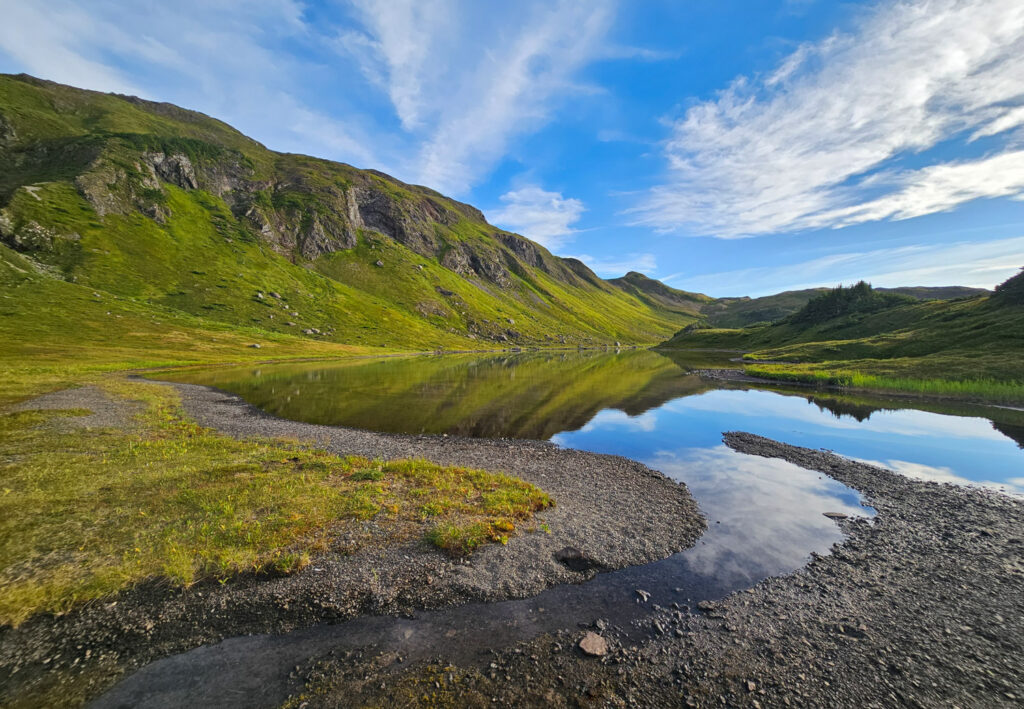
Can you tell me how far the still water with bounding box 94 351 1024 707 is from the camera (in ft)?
32.7

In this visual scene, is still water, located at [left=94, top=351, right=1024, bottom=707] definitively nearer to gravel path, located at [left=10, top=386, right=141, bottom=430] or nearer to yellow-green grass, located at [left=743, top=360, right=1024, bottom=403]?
yellow-green grass, located at [left=743, top=360, right=1024, bottom=403]

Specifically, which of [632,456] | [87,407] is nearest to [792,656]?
[632,456]

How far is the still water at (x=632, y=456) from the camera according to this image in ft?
32.7

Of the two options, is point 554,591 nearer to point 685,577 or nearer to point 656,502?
point 685,577

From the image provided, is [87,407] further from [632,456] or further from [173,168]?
[173,168]

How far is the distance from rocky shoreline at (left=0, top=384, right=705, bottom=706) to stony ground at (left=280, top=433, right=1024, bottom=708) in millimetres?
2419

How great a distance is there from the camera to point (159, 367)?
71188mm

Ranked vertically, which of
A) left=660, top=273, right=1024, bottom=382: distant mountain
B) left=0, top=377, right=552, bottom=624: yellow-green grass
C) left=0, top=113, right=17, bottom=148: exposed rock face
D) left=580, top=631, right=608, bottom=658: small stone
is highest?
left=0, top=113, right=17, bottom=148: exposed rock face

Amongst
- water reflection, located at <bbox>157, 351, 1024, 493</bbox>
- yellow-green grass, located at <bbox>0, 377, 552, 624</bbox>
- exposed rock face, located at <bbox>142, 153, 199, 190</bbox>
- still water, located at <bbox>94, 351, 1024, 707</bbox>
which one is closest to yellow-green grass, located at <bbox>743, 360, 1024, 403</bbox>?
water reflection, located at <bbox>157, 351, 1024, 493</bbox>

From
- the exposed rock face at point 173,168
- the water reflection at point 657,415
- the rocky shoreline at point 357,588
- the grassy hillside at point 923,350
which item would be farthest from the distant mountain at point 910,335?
the exposed rock face at point 173,168

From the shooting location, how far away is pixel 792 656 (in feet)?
33.2

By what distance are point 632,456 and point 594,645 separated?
19453mm

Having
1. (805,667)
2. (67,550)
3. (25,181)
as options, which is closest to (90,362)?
(67,550)

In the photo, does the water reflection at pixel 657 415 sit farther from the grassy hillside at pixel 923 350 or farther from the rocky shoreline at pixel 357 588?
the rocky shoreline at pixel 357 588
